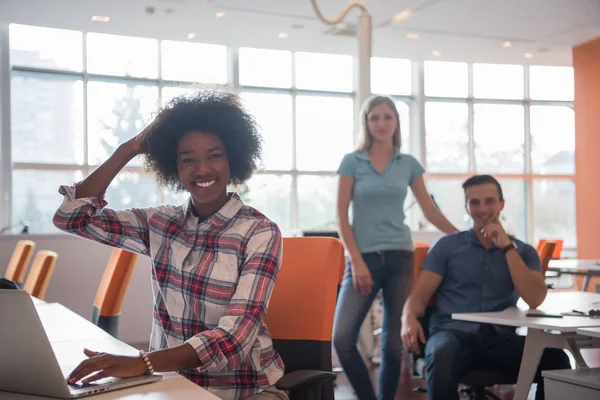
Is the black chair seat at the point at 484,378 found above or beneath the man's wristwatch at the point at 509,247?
beneath

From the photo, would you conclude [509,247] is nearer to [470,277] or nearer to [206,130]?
[470,277]

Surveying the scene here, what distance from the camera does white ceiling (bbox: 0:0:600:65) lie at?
24.9 ft

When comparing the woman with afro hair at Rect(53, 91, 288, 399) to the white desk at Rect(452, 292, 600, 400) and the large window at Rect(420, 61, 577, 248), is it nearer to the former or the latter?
the white desk at Rect(452, 292, 600, 400)

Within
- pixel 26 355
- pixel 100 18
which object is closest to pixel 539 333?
pixel 26 355

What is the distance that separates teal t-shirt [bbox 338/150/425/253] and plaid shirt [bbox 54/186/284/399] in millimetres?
1550

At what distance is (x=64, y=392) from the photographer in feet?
3.68

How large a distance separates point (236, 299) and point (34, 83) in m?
8.05

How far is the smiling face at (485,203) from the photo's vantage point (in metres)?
2.99

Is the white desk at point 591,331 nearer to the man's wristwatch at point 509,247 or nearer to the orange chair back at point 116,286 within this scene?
the man's wristwatch at point 509,247

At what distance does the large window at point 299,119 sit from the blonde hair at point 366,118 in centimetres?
534

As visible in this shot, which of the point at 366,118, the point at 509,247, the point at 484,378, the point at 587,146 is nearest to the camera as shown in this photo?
the point at 484,378

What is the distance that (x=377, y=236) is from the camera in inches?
126

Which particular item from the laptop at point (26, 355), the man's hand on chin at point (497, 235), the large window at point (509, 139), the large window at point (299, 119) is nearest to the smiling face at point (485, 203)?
the man's hand on chin at point (497, 235)

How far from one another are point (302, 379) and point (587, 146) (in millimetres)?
9075
